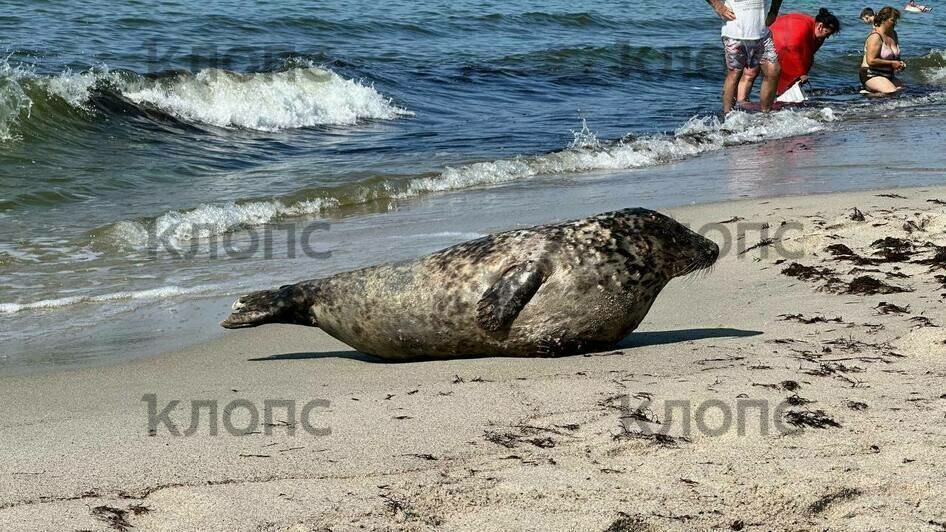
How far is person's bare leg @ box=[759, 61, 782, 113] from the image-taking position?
14102mm

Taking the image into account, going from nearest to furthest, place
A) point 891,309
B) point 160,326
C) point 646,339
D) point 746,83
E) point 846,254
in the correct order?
point 891,309, point 646,339, point 160,326, point 846,254, point 746,83

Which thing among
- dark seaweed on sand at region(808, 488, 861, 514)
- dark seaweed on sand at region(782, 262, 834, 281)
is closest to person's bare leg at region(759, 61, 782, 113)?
dark seaweed on sand at region(782, 262, 834, 281)

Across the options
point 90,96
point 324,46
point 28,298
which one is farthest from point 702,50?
point 28,298

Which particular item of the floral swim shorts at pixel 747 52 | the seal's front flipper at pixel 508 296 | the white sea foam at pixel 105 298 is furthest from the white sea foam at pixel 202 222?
the floral swim shorts at pixel 747 52

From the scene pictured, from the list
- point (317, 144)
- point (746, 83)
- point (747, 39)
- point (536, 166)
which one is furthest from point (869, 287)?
point (746, 83)

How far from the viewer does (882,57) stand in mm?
17406

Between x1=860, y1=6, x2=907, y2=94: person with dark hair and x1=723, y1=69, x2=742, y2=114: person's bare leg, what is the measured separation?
4.28 metres

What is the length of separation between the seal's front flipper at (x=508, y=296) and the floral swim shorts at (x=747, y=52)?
9.29 meters

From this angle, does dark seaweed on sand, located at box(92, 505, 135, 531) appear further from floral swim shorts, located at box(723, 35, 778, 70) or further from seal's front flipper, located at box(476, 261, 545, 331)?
floral swim shorts, located at box(723, 35, 778, 70)

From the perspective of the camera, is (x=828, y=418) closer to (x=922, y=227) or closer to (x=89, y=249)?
(x=922, y=227)

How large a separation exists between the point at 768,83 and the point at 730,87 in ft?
2.19

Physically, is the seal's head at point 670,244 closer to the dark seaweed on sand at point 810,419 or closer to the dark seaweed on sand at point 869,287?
the dark seaweed on sand at point 869,287

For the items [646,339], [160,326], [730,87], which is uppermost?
[730,87]

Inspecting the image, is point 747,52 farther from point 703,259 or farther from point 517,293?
point 517,293
